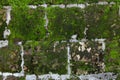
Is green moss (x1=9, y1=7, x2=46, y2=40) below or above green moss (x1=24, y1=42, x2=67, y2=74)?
above

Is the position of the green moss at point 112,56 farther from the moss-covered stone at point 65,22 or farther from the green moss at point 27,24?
the green moss at point 27,24

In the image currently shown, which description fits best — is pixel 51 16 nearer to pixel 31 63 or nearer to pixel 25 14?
pixel 25 14

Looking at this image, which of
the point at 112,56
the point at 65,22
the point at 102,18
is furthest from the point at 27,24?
the point at 112,56

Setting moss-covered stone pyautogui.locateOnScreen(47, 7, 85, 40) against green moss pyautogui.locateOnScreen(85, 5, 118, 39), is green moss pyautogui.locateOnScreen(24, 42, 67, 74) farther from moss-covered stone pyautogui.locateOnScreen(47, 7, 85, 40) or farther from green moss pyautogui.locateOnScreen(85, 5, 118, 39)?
green moss pyautogui.locateOnScreen(85, 5, 118, 39)

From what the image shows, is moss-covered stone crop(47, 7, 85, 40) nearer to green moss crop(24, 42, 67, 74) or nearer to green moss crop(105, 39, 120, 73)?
green moss crop(24, 42, 67, 74)

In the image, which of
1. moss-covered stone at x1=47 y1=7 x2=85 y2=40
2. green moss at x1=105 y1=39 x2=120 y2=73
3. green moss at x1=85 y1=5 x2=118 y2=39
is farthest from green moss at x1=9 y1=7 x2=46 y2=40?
green moss at x1=105 y1=39 x2=120 y2=73

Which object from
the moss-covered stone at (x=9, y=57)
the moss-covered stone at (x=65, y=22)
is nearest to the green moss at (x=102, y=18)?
the moss-covered stone at (x=65, y=22)

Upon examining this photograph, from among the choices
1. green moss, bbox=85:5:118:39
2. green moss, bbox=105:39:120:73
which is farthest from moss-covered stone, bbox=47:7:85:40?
green moss, bbox=105:39:120:73

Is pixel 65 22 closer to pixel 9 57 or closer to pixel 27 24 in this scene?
pixel 27 24

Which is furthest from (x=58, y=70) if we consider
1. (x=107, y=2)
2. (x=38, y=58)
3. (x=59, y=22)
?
(x=107, y=2)

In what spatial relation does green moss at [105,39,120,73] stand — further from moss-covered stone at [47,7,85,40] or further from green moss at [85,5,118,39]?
moss-covered stone at [47,7,85,40]

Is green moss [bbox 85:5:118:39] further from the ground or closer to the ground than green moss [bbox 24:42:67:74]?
further from the ground
